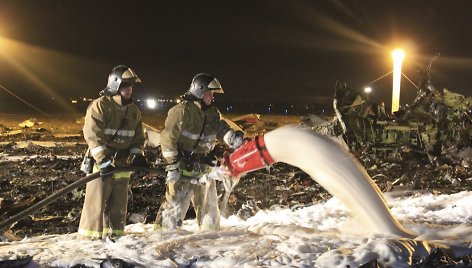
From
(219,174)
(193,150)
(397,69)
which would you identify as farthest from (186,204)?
(397,69)

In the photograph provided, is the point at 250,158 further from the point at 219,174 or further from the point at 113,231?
the point at 113,231

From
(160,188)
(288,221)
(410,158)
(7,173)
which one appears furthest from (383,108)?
(7,173)

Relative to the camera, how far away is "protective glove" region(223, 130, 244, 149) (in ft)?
19.8

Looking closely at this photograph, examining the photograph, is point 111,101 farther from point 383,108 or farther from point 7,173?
point 383,108

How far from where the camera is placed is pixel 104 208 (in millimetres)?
5602

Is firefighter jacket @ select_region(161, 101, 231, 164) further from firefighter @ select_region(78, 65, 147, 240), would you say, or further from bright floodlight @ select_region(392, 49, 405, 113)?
bright floodlight @ select_region(392, 49, 405, 113)

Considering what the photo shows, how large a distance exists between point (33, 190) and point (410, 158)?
8978 mm

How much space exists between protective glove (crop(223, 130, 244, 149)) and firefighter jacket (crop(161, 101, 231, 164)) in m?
0.09

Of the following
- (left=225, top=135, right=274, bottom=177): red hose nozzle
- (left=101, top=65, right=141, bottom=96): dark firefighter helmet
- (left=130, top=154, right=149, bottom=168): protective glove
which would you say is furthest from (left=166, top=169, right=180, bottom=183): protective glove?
(left=101, top=65, right=141, bottom=96): dark firefighter helmet

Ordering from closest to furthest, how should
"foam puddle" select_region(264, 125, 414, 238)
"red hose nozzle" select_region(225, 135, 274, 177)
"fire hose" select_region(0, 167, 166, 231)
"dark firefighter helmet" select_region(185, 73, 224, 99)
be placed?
"foam puddle" select_region(264, 125, 414, 238), "red hose nozzle" select_region(225, 135, 274, 177), "fire hose" select_region(0, 167, 166, 231), "dark firefighter helmet" select_region(185, 73, 224, 99)

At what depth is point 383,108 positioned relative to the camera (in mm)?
12938

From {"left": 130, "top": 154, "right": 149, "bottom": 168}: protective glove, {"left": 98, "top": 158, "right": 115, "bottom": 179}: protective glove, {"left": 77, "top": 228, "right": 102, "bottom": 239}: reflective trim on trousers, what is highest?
{"left": 130, "top": 154, "right": 149, "bottom": 168}: protective glove

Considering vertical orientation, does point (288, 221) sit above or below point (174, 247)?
above

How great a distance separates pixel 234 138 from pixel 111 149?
1.49 m
